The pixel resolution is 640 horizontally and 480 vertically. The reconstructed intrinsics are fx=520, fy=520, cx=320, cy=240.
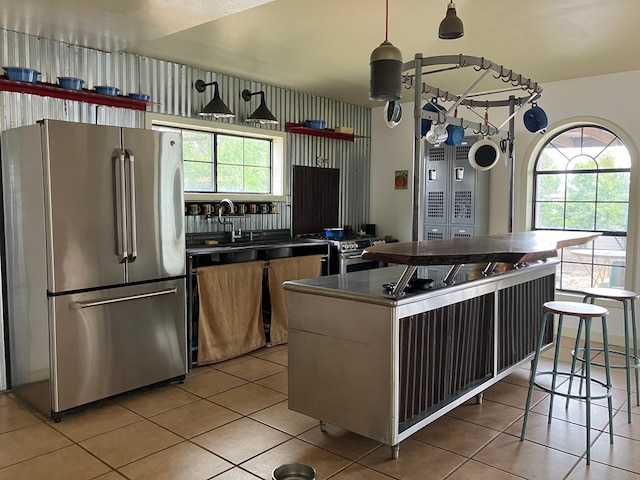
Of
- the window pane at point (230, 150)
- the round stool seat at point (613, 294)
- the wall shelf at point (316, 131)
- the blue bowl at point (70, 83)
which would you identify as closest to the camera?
the round stool seat at point (613, 294)

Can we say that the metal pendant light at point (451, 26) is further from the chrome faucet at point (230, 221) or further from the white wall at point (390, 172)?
the white wall at point (390, 172)

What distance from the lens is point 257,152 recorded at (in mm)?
5789

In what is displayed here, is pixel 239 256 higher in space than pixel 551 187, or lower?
lower

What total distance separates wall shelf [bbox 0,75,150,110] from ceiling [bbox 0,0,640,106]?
408mm

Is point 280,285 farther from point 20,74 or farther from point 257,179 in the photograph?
point 20,74

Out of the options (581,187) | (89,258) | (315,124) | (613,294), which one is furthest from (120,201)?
(581,187)

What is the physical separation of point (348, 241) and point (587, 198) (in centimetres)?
258

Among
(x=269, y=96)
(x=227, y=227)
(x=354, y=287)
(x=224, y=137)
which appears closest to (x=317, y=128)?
(x=269, y=96)

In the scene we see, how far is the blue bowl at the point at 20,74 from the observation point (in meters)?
3.67

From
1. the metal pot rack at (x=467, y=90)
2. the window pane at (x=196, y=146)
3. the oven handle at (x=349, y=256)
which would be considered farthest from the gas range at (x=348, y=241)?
the metal pot rack at (x=467, y=90)

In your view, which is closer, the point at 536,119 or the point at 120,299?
the point at 120,299

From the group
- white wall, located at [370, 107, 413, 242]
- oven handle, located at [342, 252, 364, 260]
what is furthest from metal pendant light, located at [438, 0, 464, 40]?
white wall, located at [370, 107, 413, 242]

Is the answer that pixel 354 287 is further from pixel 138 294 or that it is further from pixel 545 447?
pixel 138 294

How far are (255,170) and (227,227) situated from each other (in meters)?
0.81
